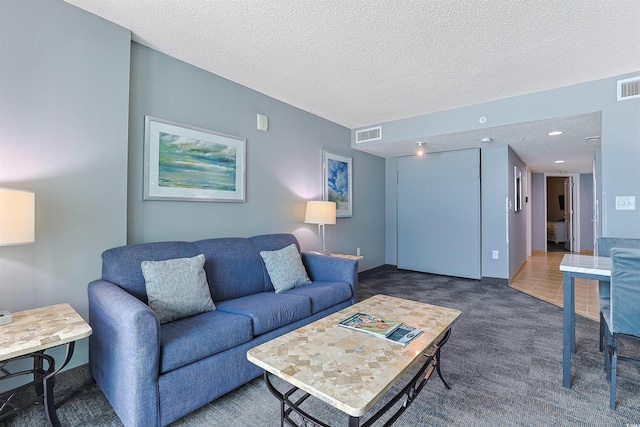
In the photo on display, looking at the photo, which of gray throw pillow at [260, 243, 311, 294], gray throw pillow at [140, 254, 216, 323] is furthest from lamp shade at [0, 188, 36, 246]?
gray throw pillow at [260, 243, 311, 294]

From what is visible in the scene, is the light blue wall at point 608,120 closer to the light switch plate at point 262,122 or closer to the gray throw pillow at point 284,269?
the light switch plate at point 262,122

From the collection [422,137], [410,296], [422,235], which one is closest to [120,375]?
[410,296]

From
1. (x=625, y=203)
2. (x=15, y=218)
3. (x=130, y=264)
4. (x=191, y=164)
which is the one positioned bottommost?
(x=130, y=264)

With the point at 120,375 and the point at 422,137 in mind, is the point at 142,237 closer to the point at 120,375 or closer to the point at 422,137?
the point at 120,375

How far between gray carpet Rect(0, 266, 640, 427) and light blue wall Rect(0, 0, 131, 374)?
1.63ft

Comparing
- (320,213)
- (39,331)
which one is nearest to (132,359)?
(39,331)

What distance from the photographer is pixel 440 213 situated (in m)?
5.04

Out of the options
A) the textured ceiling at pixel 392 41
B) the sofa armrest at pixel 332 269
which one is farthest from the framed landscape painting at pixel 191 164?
the sofa armrest at pixel 332 269

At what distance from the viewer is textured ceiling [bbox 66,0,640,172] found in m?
1.93

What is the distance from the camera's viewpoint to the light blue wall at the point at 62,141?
175cm

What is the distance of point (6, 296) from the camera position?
1.72m

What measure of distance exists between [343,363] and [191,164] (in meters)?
2.15

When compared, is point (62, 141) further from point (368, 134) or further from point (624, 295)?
point (368, 134)

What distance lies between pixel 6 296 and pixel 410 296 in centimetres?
369
